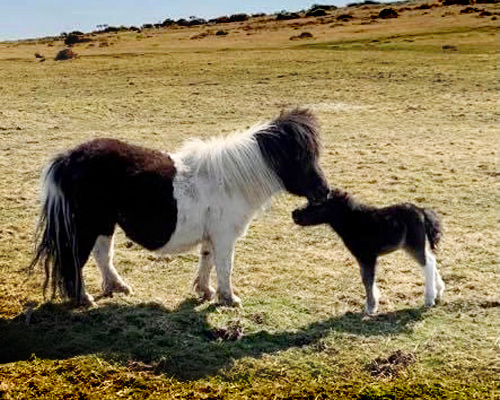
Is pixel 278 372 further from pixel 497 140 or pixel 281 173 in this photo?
pixel 497 140

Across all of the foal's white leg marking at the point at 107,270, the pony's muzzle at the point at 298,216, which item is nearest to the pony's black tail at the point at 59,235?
the foal's white leg marking at the point at 107,270

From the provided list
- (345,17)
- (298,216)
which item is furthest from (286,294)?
(345,17)

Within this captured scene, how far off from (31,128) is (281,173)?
12.0 meters

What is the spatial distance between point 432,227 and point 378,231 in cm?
60

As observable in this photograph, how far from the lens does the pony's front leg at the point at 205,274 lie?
6.57m

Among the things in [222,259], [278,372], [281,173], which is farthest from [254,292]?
[278,372]

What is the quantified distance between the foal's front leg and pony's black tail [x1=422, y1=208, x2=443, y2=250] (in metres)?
0.63

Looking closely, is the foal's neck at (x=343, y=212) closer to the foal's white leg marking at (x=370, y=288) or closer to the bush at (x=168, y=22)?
the foal's white leg marking at (x=370, y=288)

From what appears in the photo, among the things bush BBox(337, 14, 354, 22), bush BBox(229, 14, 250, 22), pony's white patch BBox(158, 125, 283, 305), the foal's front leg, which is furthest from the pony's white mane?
bush BBox(229, 14, 250, 22)

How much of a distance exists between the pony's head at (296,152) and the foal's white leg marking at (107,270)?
1.81 meters

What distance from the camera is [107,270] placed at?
6641 millimetres

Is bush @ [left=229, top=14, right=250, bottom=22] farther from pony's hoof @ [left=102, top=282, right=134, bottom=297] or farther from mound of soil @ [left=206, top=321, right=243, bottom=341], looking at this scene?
mound of soil @ [left=206, top=321, right=243, bottom=341]

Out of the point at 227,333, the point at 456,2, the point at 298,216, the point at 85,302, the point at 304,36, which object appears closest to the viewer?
the point at 227,333

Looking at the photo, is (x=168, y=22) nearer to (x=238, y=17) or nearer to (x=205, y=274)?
(x=238, y=17)
